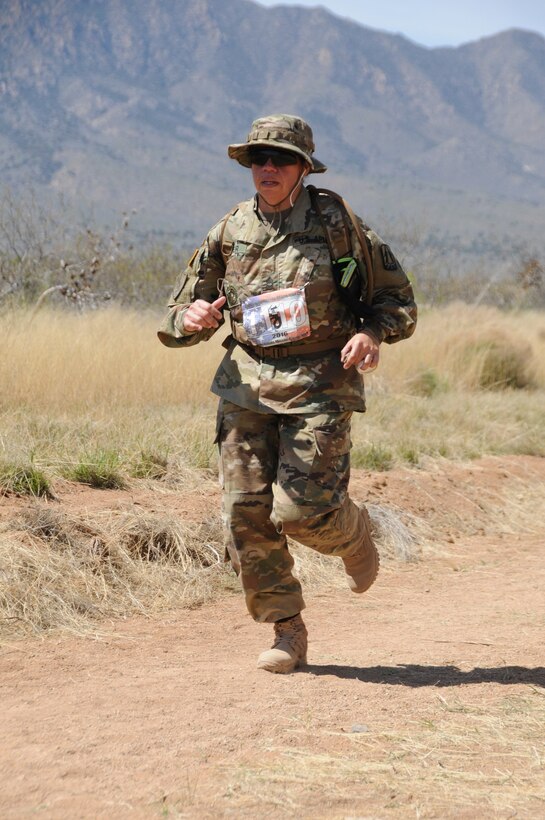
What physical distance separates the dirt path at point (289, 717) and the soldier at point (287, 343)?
47 centimetres

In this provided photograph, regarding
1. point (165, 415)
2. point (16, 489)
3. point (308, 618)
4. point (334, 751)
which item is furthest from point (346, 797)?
point (165, 415)

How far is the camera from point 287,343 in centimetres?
442

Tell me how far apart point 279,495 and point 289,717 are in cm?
83

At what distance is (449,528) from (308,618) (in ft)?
7.46

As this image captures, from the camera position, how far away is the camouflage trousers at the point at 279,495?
4355mm

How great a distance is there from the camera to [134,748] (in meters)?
3.57

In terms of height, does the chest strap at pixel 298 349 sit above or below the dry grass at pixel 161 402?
above

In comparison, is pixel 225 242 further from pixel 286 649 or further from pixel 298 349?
pixel 286 649

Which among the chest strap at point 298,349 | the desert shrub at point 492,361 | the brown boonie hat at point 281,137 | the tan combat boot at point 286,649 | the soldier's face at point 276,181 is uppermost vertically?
the brown boonie hat at point 281,137

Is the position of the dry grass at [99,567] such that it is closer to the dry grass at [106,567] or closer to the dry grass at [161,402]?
the dry grass at [106,567]

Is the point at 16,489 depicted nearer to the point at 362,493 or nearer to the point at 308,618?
the point at 308,618

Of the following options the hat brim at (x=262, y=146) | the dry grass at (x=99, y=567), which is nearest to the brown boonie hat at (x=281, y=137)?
the hat brim at (x=262, y=146)

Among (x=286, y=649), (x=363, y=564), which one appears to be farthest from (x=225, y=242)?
(x=286, y=649)

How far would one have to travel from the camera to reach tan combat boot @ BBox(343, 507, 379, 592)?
185 inches
